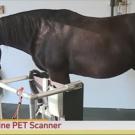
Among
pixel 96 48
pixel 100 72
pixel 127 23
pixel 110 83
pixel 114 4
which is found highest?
pixel 114 4

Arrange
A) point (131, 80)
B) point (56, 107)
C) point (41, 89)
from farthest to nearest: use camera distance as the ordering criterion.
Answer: point (131, 80) < point (41, 89) < point (56, 107)

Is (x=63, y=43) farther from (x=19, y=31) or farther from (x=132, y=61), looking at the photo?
(x=132, y=61)

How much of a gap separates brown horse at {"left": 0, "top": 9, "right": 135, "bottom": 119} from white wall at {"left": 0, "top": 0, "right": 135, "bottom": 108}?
69 cm

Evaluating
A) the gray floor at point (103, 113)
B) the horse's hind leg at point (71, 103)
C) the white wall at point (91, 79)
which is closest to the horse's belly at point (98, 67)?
the horse's hind leg at point (71, 103)

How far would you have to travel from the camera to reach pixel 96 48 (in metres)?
1.57

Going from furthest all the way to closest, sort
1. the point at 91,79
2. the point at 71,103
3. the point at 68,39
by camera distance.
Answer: the point at 91,79 → the point at 68,39 → the point at 71,103

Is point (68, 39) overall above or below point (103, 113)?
above

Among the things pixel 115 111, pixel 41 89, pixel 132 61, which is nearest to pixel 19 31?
pixel 41 89

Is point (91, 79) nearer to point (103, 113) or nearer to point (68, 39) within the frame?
point (103, 113)

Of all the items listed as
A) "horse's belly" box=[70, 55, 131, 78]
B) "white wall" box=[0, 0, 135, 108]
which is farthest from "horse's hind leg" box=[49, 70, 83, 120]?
"white wall" box=[0, 0, 135, 108]

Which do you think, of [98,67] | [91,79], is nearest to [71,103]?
[98,67]

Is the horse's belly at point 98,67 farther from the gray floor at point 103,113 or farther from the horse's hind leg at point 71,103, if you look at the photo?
the gray floor at point 103,113

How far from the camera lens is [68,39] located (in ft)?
5.16

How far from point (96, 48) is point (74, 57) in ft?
0.44
